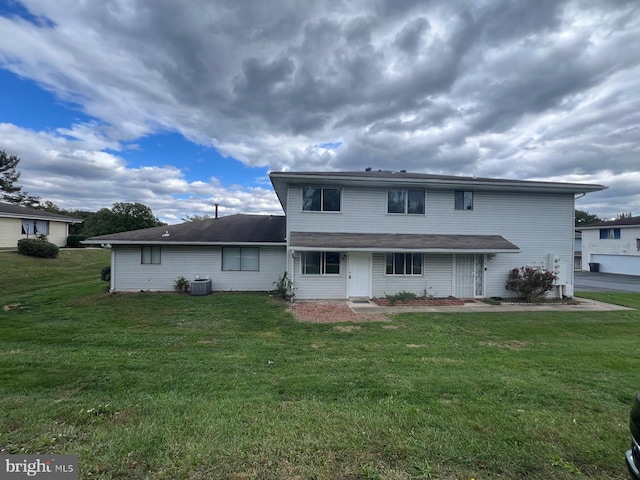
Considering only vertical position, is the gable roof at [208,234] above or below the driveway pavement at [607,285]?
above

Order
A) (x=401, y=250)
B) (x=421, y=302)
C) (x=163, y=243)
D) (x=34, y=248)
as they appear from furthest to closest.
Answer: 1. (x=34, y=248)
2. (x=163, y=243)
3. (x=421, y=302)
4. (x=401, y=250)

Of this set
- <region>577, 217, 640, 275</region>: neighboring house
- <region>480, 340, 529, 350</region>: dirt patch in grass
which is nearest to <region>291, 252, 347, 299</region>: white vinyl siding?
<region>480, 340, 529, 350</region>: dirt patch in grass

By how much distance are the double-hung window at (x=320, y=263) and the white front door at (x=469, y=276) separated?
5924mm

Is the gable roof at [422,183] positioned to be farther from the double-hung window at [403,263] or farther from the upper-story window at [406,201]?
the double-hung window at [403,263]

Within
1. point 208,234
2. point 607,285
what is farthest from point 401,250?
point 607,285

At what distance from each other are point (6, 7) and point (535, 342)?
18.0 m

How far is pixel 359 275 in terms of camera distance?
13.3 m

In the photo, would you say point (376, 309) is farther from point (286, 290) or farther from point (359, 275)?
point (286, 290)

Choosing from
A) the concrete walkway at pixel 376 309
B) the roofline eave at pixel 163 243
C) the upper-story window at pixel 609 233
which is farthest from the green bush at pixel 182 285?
the upper-story window at pixel 609 233

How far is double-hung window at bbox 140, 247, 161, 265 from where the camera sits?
14414mm

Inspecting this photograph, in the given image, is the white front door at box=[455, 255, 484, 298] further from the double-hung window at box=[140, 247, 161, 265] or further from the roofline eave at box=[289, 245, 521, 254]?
the double-hung window at box=[140, 247, 161, 265]

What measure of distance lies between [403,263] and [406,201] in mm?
2990

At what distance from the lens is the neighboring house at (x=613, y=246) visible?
1077 inches

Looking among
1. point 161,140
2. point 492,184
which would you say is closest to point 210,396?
point 492,184
